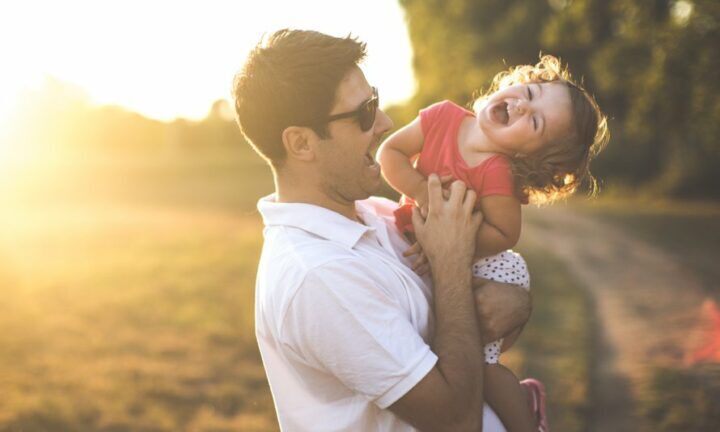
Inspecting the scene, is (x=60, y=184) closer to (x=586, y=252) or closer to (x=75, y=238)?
(x=75, y=238)

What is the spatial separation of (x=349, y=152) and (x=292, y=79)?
0.33 meters

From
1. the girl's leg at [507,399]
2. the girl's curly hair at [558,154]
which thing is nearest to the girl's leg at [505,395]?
the girl's leg at [507,399]

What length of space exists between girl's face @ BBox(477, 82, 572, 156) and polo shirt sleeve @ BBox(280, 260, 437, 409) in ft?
2.82

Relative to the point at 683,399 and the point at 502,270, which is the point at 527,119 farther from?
the point at 683,399

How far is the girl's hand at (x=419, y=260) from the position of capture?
2648 millimetres

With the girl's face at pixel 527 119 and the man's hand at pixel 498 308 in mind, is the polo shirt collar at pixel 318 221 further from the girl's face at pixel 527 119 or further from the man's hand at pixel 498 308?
the girl's face at pixel 527 119

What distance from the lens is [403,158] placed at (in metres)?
2.99

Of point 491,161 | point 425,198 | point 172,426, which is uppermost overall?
point 491,161

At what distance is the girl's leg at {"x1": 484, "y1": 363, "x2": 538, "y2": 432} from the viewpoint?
2.60 metres

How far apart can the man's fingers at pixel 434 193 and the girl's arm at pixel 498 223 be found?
0.17m

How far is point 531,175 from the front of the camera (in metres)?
2.82

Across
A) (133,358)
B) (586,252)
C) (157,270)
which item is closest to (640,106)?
(586,252)

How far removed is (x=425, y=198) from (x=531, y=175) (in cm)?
39

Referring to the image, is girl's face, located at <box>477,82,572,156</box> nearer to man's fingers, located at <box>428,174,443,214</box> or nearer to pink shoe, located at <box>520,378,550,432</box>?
man's fingers, located at <box>428,174,443,214</box>
